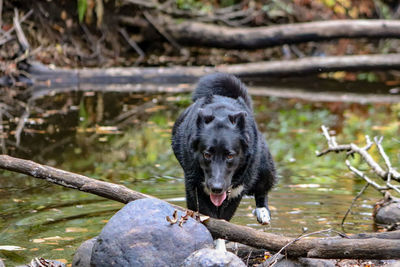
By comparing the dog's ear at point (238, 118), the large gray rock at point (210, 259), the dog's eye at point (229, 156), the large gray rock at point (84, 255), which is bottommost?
the large gray rock at point (84, 255)

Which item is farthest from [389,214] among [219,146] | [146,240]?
[146,240]

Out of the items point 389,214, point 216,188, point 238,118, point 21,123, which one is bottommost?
point 21,123

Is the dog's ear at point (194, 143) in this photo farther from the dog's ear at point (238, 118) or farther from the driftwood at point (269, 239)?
the driftwood at point (269, 239)

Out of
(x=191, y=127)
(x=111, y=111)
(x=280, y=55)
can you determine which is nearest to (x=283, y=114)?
(x=111, y=111)

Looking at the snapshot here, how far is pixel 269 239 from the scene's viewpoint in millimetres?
4430

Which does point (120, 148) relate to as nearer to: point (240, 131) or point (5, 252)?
point (5, 252)

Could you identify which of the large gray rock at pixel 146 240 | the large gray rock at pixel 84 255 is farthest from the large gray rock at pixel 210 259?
the large gray rock at pixel 84 255

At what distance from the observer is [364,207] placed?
6.56 metres

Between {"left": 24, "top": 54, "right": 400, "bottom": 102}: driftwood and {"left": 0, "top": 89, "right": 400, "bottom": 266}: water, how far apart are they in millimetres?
1165

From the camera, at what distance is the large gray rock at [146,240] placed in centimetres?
422

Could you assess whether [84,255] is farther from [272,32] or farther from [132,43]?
[132,43]

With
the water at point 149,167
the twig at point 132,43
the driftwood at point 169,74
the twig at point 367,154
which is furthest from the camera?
the twig at point 132,43

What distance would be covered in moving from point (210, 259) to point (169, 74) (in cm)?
1151

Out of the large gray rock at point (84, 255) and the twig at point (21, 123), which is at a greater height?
the large gray rock at point (84, 255)
